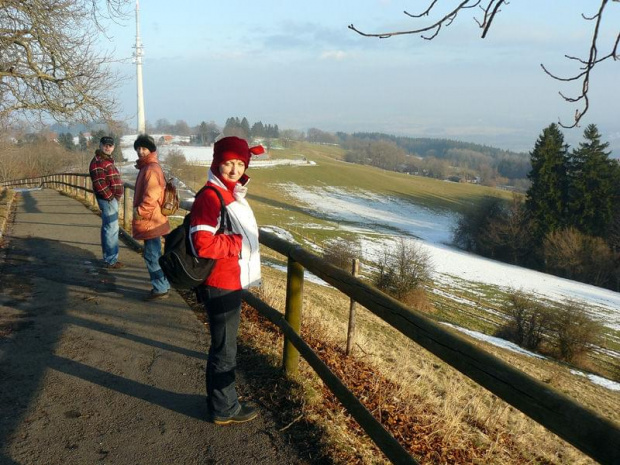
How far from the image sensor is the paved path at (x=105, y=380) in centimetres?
298

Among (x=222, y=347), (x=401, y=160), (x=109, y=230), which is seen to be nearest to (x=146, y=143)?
(x=109, y=230)

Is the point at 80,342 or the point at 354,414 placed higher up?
the point at 354,414

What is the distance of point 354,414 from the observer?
2883 mm

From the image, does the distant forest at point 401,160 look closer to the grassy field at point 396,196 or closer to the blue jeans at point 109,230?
the grassy field at point 396,196

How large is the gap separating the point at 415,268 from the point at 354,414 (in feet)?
87.2

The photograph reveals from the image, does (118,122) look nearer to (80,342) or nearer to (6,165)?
(80,342)

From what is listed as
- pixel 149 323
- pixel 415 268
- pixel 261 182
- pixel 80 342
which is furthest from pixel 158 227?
pixel 261 182

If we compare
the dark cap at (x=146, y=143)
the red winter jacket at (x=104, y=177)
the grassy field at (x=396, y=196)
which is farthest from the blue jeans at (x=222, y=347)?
the grassy field at (x=396, y=196)

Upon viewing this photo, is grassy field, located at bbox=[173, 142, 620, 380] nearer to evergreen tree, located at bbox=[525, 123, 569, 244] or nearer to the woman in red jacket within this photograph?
evergreen tree, located at bbox=[525, 123, 569, 244]

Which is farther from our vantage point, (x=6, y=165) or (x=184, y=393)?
(x=6, y=165)

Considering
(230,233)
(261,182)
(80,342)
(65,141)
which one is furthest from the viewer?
(261,182)

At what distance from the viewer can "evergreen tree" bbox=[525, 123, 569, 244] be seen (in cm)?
4875

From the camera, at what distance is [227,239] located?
3076 millimetres

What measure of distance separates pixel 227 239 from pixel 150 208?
3.15 metres
